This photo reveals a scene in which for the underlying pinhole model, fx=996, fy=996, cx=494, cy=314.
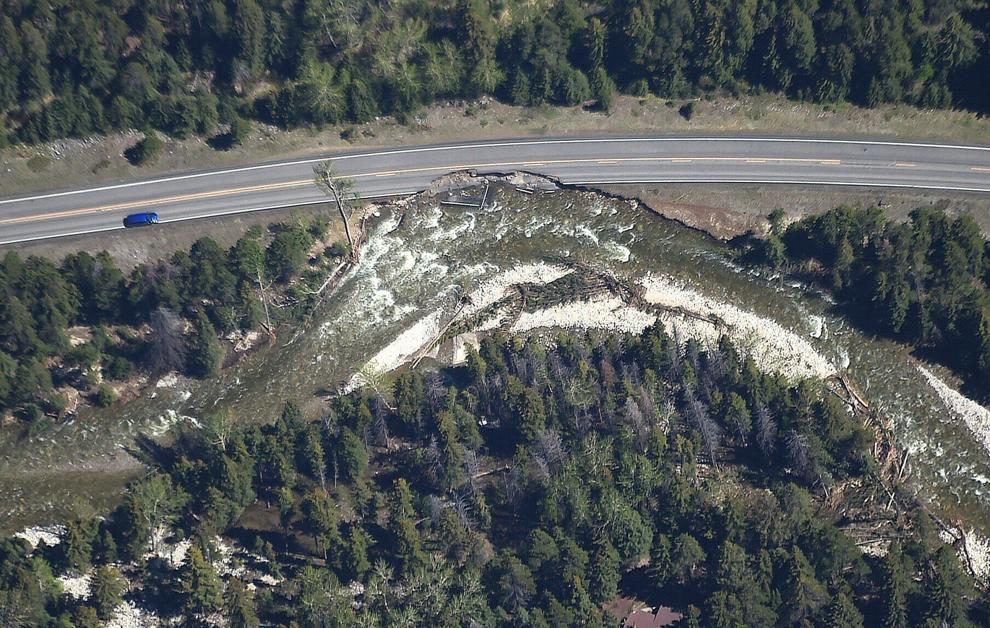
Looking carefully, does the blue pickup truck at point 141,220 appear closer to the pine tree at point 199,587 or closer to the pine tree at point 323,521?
the pine tree at point 323,521

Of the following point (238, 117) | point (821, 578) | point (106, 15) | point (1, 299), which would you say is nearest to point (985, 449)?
point (821, 578)

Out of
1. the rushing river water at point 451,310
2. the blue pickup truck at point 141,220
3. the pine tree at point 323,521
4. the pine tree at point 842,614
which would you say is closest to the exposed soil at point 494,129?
the blue pickup truck at point 141,220

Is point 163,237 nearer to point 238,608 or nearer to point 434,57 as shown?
point 434,57

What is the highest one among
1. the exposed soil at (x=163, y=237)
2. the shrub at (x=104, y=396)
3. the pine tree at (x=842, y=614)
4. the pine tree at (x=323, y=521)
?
the exposed soil at (x=163, y=237)

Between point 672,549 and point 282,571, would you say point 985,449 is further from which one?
point 282,571

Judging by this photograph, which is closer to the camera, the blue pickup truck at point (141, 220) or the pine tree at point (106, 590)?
the pine tree at point (106, 590)

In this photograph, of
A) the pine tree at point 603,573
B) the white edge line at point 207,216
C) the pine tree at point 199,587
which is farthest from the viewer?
the white edge line at point 207,216

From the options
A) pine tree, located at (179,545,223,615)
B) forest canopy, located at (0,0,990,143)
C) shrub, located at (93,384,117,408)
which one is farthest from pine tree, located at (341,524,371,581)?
forest canopy, located at (0,0,990,143)
